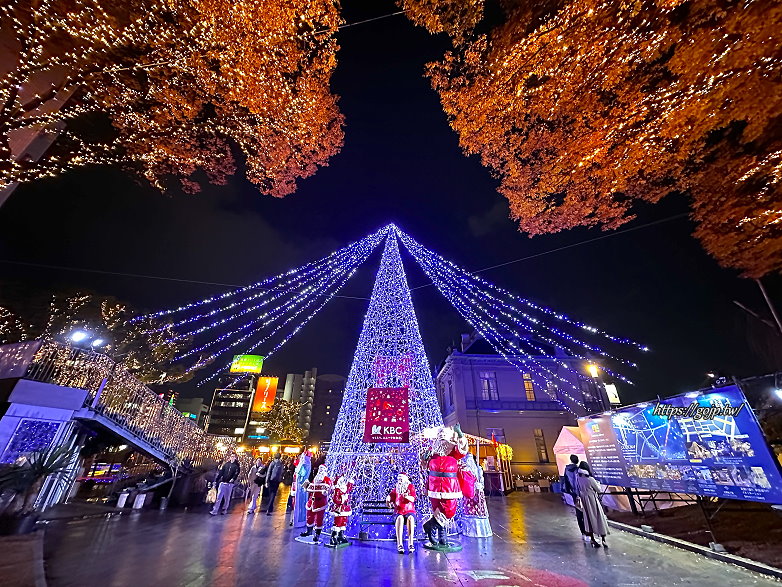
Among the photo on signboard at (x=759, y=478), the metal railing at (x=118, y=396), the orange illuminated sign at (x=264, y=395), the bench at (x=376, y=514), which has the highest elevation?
the orange illuminated sign at (x=264, y=395)

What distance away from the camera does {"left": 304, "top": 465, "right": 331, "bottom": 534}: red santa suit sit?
703 cm

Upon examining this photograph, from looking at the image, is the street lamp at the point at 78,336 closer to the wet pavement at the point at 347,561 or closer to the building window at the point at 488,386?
the wet pavement at the point at 347,561

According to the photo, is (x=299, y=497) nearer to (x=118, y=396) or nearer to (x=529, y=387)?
(x=118, y=396)

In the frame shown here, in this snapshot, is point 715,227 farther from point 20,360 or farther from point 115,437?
point 115,437

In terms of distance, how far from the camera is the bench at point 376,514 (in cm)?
799

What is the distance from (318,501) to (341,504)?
0.89 metres

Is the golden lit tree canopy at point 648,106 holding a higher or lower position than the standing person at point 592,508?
higher

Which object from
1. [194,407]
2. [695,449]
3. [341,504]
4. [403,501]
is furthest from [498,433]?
[194,407]

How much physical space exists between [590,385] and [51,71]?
3233cm

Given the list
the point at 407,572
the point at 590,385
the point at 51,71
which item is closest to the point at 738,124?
the point at 407,572

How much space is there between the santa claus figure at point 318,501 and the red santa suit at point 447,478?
93.5 inches

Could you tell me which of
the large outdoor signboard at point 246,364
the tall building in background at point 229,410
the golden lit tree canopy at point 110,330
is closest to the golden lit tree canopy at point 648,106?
the golden lit tree canopy at point 110,330

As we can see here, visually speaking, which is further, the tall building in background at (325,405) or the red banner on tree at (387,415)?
the tall building in background at (325,405)

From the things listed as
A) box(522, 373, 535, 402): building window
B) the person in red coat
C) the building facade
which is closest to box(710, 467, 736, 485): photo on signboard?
the person in red coat
